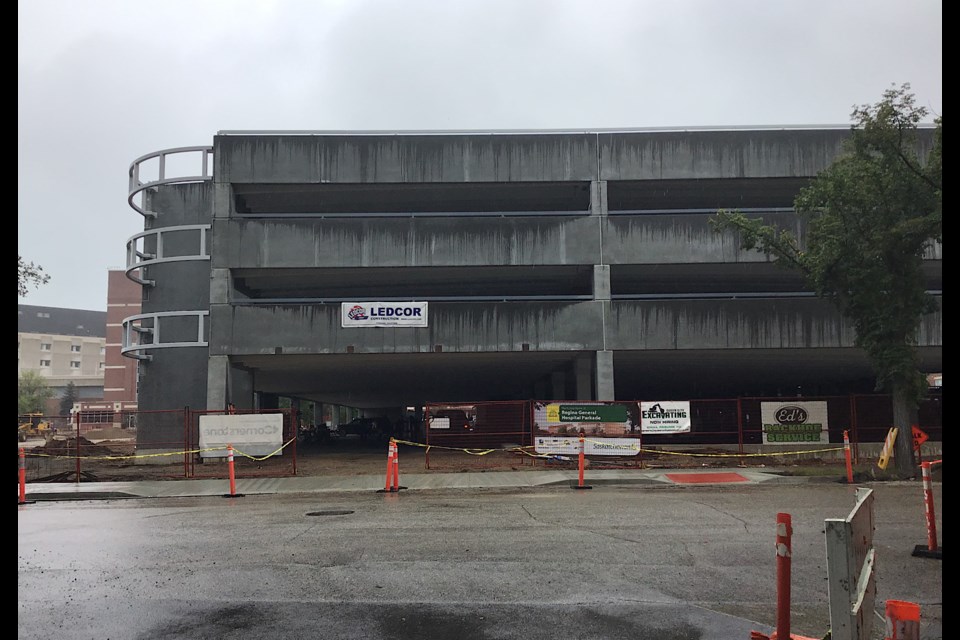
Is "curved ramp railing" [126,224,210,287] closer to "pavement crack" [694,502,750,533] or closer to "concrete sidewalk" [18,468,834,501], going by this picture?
"concrete sidewalk" [18,468,834,501]

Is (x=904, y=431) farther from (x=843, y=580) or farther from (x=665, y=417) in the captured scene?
(x=843, y=580)

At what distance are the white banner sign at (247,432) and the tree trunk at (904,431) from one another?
1694 cm

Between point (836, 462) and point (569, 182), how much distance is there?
1426 cm

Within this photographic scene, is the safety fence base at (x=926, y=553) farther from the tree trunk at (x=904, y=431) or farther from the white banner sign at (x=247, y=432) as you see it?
the white banner sign at (x=247, y=432)

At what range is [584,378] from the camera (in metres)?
32.3

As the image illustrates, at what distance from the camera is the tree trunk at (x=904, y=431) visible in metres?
18.2

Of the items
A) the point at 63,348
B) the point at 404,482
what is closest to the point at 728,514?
the point at 404,482

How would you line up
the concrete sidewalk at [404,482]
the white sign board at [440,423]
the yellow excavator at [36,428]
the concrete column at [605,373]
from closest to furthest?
1. the concrete sidewalk at [404,482]
2. the white sign board at [440,423]
3. the concrete column at [605,373]
4. the yellow excavator at [36,428]

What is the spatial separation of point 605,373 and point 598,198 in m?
6.98

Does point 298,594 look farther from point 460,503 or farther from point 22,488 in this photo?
point 22,488

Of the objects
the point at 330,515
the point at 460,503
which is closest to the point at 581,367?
the point at 460,503

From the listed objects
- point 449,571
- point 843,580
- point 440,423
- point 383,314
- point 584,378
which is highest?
point 383,314

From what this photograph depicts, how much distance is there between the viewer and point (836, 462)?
22.4 m

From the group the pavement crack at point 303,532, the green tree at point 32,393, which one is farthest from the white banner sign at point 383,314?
the green tree at point 32,393
